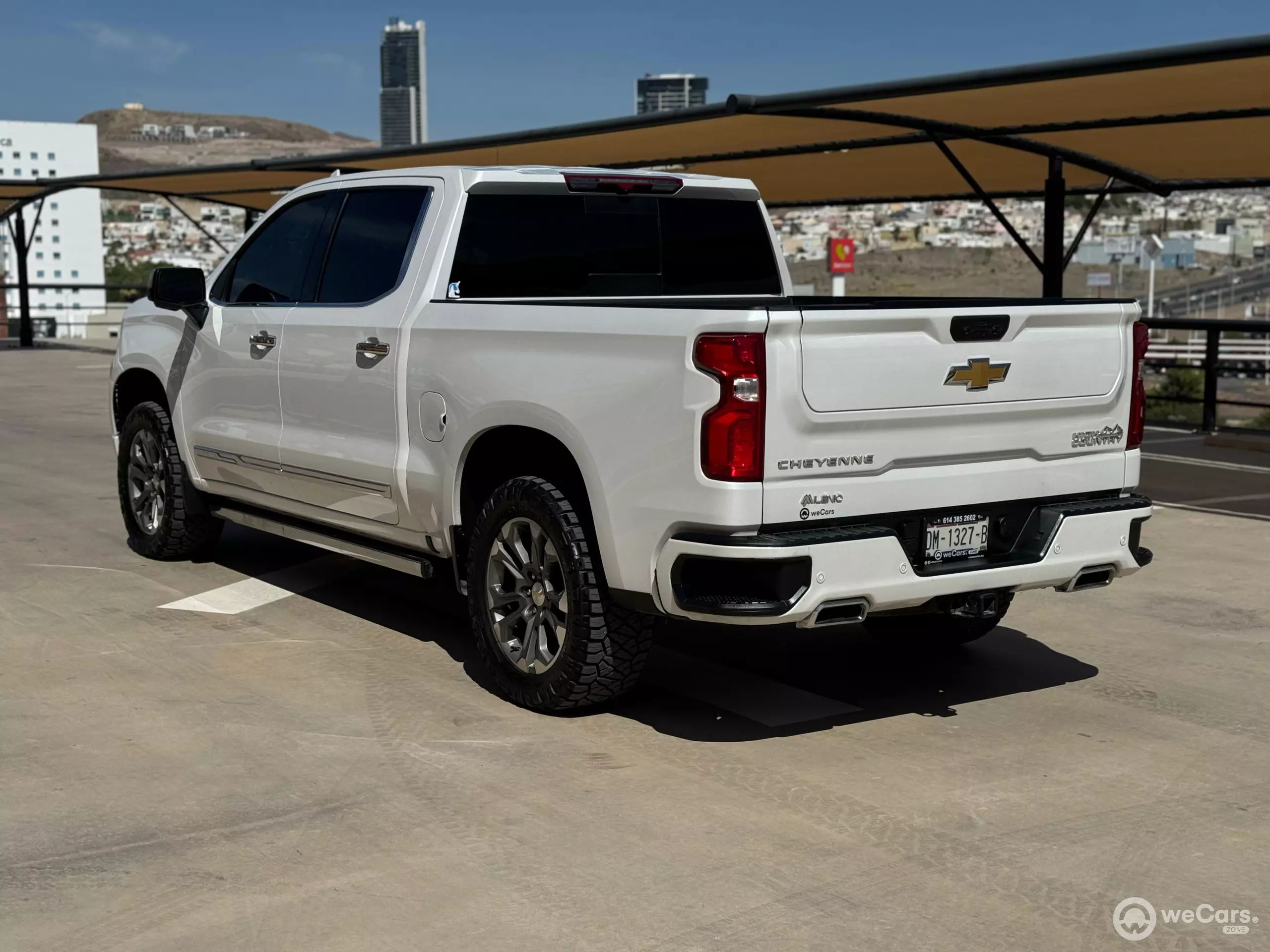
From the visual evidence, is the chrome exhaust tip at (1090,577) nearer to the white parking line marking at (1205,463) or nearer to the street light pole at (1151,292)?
the white parking line marking at (1205,463)

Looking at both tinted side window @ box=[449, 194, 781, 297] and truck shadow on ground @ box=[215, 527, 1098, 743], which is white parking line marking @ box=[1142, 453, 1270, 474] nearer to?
truck shadow on ground @ box=[215, 527, 1098, 743]

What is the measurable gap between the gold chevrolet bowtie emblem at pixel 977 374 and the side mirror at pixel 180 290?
411 cm

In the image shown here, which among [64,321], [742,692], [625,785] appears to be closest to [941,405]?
[742,692]

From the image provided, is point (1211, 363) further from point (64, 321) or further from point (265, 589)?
point (64, 321)

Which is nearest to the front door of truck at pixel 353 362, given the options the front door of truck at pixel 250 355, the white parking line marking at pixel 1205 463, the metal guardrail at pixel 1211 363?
the front door of truck at pixel 250 355

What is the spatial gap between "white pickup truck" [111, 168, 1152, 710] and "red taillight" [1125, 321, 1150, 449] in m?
0.02

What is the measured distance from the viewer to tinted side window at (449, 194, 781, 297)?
639 centimetres

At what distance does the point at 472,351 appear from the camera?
19.0ft

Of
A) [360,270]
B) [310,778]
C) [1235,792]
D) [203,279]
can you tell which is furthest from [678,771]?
[203,279]

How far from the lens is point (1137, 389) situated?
582 cm

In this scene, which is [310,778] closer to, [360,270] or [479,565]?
[479,565]

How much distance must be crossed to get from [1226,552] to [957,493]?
470 centimetres

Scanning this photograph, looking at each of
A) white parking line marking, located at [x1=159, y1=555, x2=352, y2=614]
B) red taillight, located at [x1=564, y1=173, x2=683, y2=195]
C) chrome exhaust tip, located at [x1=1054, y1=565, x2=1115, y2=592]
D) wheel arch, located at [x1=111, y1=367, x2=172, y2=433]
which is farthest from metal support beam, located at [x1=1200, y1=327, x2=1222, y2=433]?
wheel arch, located at [x1=111, y1=367, x2=172, y2=433]

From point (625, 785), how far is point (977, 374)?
6.06ft
